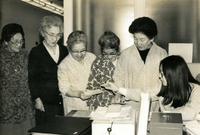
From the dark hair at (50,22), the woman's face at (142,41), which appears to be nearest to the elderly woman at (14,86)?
the dark hair at (50,22)

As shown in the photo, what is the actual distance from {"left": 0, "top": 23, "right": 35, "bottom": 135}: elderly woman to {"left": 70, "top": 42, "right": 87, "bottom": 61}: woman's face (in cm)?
44

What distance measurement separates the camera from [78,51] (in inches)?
83.7

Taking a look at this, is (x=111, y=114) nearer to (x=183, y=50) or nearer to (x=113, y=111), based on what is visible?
(x=113, y=111)

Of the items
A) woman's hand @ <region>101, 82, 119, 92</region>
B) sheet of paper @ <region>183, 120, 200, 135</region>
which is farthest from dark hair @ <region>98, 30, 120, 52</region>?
sheet of paper @ <region>183, 120, 200, 135</region>

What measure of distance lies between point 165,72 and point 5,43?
1.39 m

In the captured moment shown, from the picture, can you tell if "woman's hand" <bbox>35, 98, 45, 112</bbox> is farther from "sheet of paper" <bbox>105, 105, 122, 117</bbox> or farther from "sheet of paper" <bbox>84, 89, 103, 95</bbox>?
"sheet of paper" <bbox>105, 105, 122, 117</bbox>

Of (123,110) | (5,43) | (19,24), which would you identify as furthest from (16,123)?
(123,110)

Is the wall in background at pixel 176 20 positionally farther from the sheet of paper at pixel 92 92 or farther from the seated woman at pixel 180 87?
the sheet of paper at pixel 92 92

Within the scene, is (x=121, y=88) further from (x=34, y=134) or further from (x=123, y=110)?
(x=34, y=134)

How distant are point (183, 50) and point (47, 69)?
50.5 inches

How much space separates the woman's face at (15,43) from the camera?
1.98 meters

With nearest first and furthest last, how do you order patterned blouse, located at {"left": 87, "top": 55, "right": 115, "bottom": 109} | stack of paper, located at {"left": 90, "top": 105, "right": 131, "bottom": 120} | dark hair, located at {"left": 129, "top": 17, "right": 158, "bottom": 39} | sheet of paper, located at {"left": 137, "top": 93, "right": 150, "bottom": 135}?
sheet of paper, located at {"left": 137, "top": 93, "right": 150, "bottom": 135} → stack of paper, located at {"left": 90, "top": 105, "right": 131, "bottom": 120} → dark hair, located at {"left": 129, "top": 17, "right": 158, "bottom": 39} → patterned blouse, located at {"left": 87, "top": 55, "right": 115, "bottom": 109}

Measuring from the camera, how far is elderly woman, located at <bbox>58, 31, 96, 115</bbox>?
213 centimetres

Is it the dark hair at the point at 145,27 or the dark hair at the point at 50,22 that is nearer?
the dark hair at the point at 145,27
